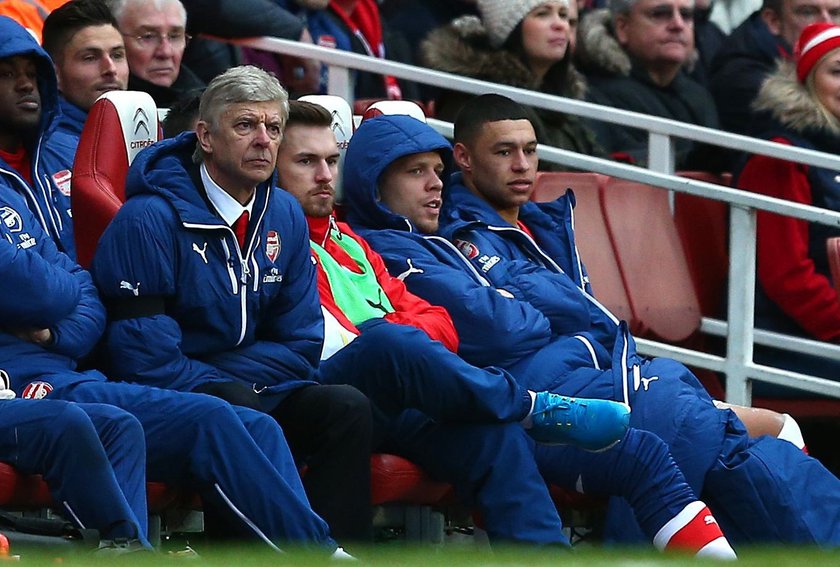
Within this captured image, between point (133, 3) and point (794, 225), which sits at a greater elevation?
point (133, 3)

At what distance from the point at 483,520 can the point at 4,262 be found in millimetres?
1662

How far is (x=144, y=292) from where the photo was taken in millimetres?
6070

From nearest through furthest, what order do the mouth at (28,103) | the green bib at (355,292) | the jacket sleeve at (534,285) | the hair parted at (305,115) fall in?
1. the mouth at (28,103)
2. the green bib at (355,292)
3. the hair parted at (305,115)
4. the jacket sleeve at (534,285)

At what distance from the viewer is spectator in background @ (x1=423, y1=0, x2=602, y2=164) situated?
8.70m

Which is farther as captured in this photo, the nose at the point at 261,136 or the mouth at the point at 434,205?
the mouth at the point at 434,205

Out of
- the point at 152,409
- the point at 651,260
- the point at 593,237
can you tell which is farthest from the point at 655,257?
the point at 152,409

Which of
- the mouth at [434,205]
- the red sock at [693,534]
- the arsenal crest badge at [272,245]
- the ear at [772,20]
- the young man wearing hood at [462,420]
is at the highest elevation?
the ear at [772,20]

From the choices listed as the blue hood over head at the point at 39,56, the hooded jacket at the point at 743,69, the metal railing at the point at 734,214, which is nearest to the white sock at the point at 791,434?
the metal railing at the point at 734,214

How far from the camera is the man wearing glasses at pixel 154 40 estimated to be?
782 centimetres

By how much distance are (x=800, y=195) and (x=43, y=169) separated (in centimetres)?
318

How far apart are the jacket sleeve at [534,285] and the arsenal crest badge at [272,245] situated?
3.39 feet

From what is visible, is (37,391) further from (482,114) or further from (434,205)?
(482,114)

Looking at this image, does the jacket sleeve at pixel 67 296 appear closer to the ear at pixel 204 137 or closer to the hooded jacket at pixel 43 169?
the hooded jacket at pixel 43 169

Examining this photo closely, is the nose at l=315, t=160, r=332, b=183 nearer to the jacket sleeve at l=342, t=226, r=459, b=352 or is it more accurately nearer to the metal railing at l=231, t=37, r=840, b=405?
the jacket sleeve at l=342, t=226, r=459, b=352
